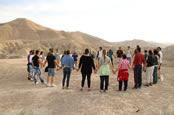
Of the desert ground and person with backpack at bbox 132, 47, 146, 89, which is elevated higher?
person with backpack at bbox 132, 47, 146, 89


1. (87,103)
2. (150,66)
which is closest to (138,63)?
(150,66)

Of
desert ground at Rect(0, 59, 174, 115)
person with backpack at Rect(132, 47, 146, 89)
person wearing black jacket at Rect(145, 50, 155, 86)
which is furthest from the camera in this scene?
person wearing black jacket at Rect(145, 50, 155, 86)

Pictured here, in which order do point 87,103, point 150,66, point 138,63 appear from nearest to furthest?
point 87,103 < point 138,63 < point 150,66

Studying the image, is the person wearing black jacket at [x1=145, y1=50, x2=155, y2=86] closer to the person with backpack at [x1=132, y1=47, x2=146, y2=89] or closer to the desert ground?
the person with backpack at [x1=132, y1=47, x2=146, y2=89]

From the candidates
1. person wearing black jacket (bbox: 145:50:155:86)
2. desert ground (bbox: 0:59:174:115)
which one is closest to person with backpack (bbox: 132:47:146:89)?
person wearing black jacket (bbox: 145:50:155:86)

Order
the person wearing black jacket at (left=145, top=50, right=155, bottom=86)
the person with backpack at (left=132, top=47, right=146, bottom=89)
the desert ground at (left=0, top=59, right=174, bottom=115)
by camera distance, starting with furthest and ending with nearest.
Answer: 1. the person wearing black jacket at (left=145, top=50, right=155, bottom=86)
2. the person with backpack at (left=132, top=47, right=146, bottom=89)
3. the desert ground at (left=0, top=59, right=174, bottom=115)

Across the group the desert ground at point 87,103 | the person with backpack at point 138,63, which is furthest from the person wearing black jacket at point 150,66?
the desert ground at point 87,103

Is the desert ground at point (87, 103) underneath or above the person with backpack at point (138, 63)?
underneath

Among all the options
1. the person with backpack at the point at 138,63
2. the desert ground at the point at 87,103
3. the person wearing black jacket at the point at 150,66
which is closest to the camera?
the desert ground at the point at 87,103

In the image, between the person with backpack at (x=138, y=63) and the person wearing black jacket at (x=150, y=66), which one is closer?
the person with backpack at (x=138, y=63)

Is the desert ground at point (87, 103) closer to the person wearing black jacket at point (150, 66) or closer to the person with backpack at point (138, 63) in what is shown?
the person with backpack at point (138, 63)

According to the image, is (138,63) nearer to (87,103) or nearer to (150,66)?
(150,66)

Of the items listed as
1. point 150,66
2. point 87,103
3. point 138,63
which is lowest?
point 87,103

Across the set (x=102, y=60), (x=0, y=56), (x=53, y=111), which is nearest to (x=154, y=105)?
(x=102, y=60)
